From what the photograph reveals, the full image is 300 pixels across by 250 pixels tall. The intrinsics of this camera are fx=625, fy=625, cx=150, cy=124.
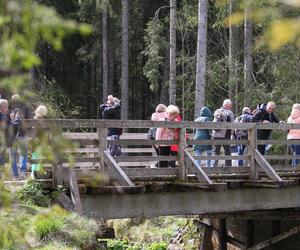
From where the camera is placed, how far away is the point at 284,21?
2828 millimetres

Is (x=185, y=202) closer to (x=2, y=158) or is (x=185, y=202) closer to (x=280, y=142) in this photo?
(x=280, y=142)

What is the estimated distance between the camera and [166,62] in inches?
1266

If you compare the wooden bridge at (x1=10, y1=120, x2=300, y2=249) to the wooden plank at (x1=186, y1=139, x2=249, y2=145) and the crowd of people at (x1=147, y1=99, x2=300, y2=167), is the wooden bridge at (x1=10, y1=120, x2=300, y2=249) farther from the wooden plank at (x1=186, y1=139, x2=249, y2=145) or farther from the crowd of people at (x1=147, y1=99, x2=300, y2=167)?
the crowd of people at (x1=147, y1=99, x2=300, y2=167)

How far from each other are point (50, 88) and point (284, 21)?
25.8m

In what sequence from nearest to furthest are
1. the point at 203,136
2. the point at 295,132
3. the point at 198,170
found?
the point at 198,170
the point at 203,136
the point at 295,132

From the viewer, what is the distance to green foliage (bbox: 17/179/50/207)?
8863 millimetres

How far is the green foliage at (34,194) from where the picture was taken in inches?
349

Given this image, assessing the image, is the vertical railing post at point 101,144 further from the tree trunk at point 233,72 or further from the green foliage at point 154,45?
the green foliage at point 154,45

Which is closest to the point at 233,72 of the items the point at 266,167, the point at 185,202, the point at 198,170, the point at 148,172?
the point at 266,167

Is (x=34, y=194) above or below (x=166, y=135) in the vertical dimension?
below

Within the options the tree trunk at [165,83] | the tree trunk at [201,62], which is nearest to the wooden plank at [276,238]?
the tree trunk at [201,62]

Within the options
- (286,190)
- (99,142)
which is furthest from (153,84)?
(99,142)

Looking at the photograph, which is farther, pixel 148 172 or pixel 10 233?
pixel 148 172

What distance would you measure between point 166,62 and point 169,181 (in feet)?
71.6
